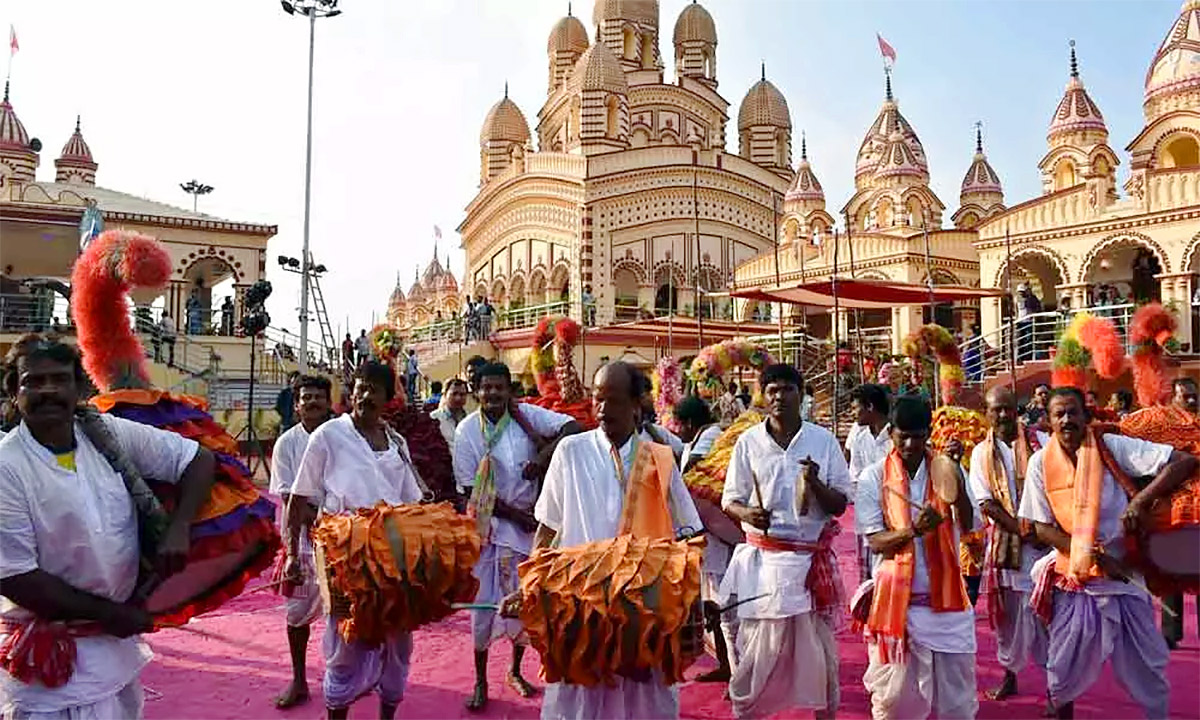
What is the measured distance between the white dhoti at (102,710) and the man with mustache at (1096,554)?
12.5 ft

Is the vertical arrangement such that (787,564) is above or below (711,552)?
above

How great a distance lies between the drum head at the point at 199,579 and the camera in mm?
3016

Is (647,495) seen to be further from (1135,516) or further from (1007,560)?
(1007,560)

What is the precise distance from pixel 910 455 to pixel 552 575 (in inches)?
74.4

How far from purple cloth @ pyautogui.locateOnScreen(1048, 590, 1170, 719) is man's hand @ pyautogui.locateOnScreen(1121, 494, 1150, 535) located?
37 centimetres

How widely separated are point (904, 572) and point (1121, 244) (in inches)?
766

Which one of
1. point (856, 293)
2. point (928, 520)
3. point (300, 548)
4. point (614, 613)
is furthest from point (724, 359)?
point (614, 613)

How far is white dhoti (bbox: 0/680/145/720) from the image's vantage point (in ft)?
8.86

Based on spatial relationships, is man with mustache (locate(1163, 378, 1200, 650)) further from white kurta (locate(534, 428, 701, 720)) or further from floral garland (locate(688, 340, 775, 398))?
floral garland (locate(688, 340, 775, 398))

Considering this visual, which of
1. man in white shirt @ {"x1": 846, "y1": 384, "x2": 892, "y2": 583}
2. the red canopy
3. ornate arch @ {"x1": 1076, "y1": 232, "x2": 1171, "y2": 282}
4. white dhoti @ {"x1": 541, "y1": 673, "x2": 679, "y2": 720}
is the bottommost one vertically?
white dhoti @ {"x1": 541, "y1": 673, "x2": 679, "y2": 720}

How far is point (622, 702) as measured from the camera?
3258 millimetres

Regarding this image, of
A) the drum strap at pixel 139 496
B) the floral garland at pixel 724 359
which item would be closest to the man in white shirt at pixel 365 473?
the drum strap at pixel 139 496

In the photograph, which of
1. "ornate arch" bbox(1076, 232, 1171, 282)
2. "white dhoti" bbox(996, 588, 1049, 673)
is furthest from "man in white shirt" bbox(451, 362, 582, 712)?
"ornate arch" bbox(1076, 232, 1171, 282)

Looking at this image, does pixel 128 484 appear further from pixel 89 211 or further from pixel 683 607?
pixel 89 211
